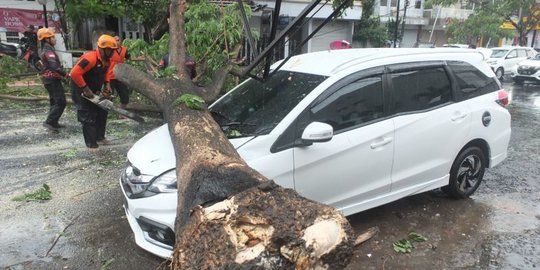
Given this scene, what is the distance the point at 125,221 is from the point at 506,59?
70.2ft

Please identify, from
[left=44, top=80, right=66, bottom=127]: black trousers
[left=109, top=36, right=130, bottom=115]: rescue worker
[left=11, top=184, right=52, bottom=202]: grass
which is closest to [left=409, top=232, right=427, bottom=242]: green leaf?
[left=11, top=184, right=52, bottom=202]: grass

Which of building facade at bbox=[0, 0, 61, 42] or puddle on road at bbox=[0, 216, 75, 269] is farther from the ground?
building facade at bbox=[0, 0, 61, 42]

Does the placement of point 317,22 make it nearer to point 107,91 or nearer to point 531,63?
point 531,63

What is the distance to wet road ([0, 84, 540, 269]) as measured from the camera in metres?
3.86

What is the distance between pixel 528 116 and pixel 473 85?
7395 millimetres

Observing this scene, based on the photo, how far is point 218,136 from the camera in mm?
3367

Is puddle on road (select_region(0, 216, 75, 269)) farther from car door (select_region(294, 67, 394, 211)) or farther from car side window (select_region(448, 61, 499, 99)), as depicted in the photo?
car side window (select_region(448, 61, 499, 99))

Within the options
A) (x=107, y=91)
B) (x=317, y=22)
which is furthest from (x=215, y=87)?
(x=317, y=22)

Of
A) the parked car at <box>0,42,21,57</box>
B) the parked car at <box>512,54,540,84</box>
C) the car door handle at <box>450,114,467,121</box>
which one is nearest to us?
the car door handle at <box>450,114,467,121</box>

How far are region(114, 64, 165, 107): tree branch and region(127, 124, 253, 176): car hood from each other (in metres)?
0.44

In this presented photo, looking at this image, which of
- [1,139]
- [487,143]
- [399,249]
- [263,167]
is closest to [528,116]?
[487,143]

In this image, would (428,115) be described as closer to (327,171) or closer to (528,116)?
(327,171)

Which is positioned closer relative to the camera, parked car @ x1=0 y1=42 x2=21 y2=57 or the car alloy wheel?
the car alloy wheel

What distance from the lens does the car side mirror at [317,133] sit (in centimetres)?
350
